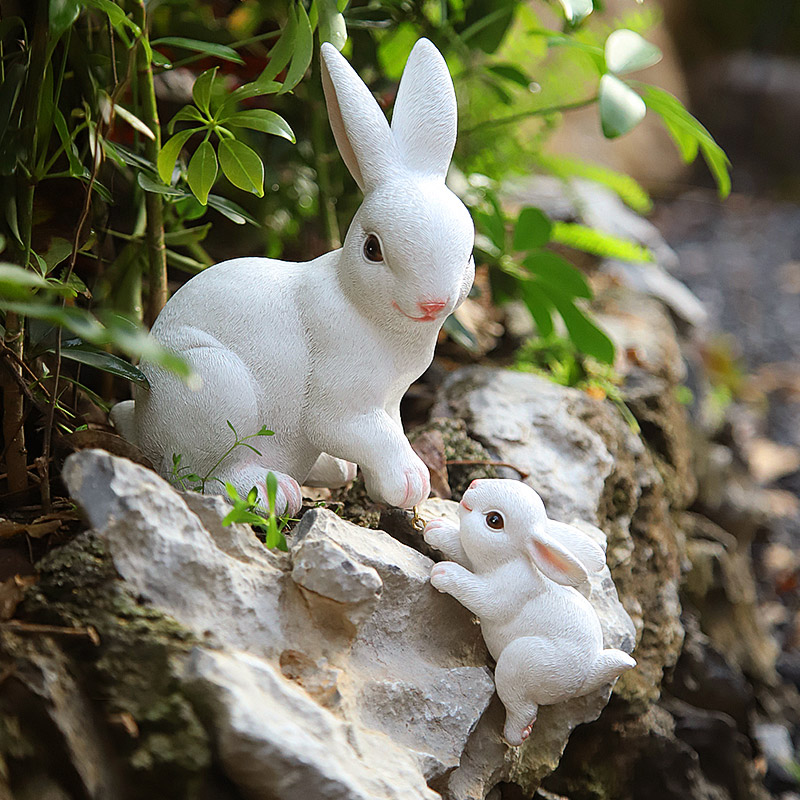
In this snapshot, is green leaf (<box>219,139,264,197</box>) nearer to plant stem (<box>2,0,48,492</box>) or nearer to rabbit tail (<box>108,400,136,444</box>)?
plant stem (<box>2,0,48,492</box>)

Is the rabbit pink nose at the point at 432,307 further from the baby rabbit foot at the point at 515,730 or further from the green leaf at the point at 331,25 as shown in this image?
the baby rabbit foot at the point at 515,730

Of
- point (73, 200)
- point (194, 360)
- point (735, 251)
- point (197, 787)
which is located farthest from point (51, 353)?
point (735, 251)

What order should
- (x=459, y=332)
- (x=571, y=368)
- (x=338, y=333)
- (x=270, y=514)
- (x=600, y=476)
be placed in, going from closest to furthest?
(x=270, y=514) < (x=338, y=333) < (x=600, y=476) < (x=459, y=332) < (x=571, y=368)

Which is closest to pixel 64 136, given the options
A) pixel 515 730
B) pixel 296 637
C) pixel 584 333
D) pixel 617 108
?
pixel 296 637

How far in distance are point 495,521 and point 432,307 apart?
1.19ft

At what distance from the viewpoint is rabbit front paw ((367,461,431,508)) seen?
1.42 metres

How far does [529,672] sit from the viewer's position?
1311 millimetres

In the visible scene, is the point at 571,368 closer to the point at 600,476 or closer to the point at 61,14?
the point at 600,476

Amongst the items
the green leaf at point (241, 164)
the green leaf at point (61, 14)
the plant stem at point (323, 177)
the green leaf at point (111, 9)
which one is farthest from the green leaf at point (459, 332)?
the green leaf at point (61, 14)

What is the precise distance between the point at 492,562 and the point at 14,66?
3.72ft

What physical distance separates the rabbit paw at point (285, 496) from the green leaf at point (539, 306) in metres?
1.06

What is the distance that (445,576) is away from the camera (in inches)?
53.9

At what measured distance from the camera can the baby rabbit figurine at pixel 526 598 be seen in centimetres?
131

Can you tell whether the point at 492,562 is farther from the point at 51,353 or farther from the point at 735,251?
the point at 735,251
